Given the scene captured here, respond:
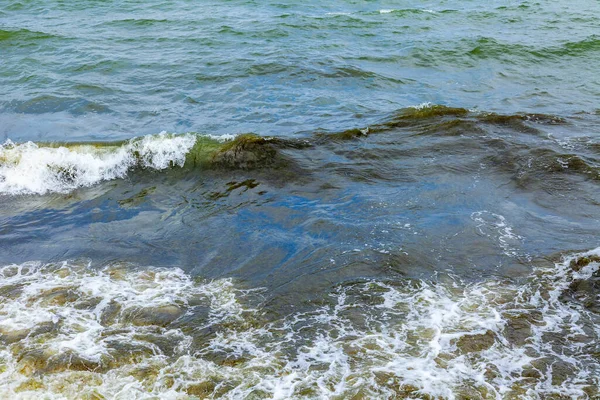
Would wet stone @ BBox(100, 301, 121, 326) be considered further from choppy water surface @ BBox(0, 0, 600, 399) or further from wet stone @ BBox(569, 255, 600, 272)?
wet stone @ BBox(569, 255, 600, 272)

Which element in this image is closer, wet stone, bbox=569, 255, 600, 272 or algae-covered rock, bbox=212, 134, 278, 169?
wet stone, bbox=569, 255, 600, 272

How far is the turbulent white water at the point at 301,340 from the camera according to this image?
17.3 feet

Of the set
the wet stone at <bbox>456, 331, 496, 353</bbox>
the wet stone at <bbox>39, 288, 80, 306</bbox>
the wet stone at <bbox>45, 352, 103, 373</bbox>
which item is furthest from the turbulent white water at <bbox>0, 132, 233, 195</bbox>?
the wet stone at <bbox>456, 331, 496, 353</bbox>

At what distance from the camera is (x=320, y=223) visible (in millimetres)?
8148

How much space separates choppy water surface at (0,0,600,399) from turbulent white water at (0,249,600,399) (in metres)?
0.02

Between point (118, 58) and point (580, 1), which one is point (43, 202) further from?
point (580, 1)

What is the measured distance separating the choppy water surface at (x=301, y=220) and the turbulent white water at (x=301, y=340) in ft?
0.08

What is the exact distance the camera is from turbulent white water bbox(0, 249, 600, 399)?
526 centimetres

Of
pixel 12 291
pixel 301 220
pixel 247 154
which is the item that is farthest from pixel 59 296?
pixel 247 154

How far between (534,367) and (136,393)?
358 cm

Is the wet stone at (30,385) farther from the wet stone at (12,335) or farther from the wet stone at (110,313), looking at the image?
the wet stone at (110,313)

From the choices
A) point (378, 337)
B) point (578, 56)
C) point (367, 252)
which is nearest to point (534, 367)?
point (378, 337)

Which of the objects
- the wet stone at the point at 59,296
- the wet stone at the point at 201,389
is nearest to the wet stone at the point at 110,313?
the wet stone at the point at 59,296

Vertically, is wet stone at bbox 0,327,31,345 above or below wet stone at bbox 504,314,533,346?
above
